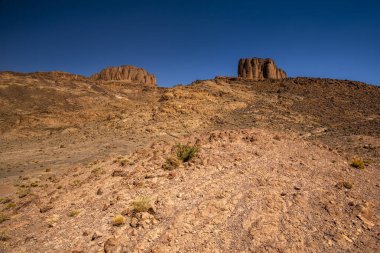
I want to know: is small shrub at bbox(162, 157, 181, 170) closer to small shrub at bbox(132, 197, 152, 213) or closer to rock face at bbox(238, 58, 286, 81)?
small shrub at bbox(132, 197, 152, 213)

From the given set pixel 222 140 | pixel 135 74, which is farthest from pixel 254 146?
pixel 135 74

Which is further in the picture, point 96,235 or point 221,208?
point 221,208

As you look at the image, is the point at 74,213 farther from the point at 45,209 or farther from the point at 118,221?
the point at 118,221

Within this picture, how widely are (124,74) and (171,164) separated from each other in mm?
91669

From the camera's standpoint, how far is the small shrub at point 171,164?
9.73m

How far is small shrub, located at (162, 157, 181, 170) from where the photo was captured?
9.73m

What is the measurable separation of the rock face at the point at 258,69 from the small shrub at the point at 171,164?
170 feet

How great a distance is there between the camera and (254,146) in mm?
11469

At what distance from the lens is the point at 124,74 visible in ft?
318

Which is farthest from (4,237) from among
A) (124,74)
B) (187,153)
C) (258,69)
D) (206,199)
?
(124,74)

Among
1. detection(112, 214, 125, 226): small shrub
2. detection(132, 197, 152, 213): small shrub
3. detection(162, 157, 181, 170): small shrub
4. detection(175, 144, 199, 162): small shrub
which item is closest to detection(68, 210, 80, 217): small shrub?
detection(112, 214, 125, 226): small shrub

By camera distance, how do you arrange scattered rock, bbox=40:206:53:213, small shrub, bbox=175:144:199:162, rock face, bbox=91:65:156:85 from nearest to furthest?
scattered rock, bbox=40:206:53:213 < small shrub, bbox=175:144:199:162 < rock face, bbox=91:65:156:85

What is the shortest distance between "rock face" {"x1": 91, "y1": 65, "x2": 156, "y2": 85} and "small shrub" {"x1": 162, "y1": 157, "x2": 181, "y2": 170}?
8770 cm

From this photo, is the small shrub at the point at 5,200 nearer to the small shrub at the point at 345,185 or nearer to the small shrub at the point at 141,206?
the small shrub at the point at 141,206
